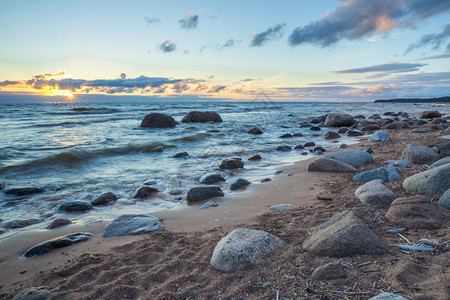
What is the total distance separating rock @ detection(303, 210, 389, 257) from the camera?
2.30m

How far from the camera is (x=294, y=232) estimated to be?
10.0ft

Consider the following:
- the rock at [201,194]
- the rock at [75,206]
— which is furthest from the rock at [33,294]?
the rock at [201,194]

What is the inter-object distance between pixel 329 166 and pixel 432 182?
107 inches

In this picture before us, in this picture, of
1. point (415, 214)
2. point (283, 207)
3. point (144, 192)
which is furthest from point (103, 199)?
point (415, 214)

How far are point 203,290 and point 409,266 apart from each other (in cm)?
162

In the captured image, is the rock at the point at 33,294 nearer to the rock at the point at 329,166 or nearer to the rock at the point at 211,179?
the rock at the point at 211,179

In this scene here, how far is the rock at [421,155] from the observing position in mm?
5559

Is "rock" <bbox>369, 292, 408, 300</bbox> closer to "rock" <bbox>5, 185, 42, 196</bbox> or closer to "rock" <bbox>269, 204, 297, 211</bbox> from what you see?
"rock" <bbox>269, 204, 297, 211</bbox>

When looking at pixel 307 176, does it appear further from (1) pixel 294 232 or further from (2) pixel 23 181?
(2) pixel 23 181

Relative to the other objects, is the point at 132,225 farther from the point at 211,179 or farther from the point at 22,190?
the point at 22,190

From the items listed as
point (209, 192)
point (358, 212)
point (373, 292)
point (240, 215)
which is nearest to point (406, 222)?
point (358, 212)

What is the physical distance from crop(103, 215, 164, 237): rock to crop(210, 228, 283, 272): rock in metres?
1.31

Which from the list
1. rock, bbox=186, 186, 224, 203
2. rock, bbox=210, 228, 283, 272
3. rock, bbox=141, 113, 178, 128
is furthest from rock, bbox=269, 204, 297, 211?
rock, bbox=141, 113, 178, 128

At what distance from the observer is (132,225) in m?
3.62
